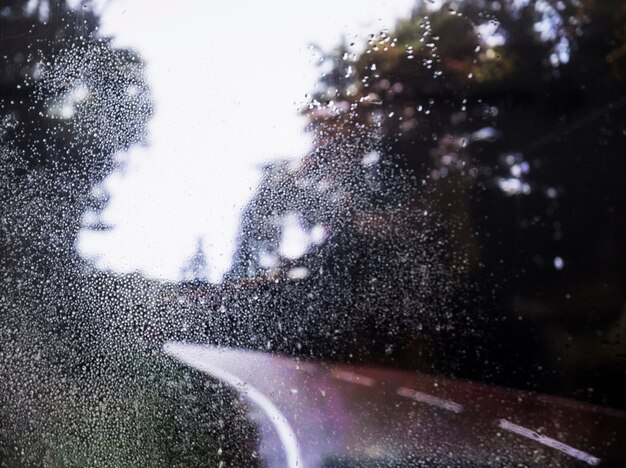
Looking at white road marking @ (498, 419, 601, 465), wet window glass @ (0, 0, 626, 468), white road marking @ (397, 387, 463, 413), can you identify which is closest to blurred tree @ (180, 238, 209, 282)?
wet window glass @ (0, 0, 626, 468)

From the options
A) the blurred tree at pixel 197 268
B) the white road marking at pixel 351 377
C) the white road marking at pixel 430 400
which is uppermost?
the blurred tree at pixel 197 268

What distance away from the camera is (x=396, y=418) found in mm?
1554

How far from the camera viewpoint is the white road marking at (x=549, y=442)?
4.40 feet

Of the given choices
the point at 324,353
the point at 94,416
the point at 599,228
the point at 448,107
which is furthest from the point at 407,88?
the point at 94,416

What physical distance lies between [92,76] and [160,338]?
887 mm

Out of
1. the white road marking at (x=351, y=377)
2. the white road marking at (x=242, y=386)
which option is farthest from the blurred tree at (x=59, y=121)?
the white road marking at (x=351, y=377)

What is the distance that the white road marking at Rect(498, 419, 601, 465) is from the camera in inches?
52.8

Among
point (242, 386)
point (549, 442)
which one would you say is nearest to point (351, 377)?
point (242, 386)

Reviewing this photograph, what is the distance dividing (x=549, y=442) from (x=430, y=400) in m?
0.30

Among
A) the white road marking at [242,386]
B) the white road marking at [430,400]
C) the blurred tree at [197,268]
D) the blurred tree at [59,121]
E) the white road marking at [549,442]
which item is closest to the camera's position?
the white road marking at [549,442]

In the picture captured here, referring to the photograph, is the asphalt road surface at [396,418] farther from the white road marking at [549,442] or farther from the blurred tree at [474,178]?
the blurred tree at [474,178]

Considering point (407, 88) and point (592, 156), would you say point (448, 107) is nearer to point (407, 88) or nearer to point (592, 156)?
point (407, 88)

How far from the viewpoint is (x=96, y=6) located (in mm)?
1941

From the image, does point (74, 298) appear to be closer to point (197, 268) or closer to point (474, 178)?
point (197, 268)
